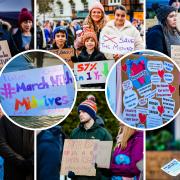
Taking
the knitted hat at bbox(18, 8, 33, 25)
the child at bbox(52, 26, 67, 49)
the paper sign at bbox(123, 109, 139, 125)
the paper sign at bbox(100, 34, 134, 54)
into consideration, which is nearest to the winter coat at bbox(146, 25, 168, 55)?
the paper sign at bbox(100, 34, 134, 54)

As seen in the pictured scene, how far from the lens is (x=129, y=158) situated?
4.66m

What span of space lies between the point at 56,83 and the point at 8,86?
33 cm

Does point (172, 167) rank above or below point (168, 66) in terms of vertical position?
below

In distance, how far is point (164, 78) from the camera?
462 centimetres

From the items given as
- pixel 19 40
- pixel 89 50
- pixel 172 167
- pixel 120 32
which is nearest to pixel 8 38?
pixel 19 40

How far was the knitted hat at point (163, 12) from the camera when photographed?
4.62 m

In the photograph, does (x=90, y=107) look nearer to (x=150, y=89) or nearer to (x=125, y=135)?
(x=125, y=135)

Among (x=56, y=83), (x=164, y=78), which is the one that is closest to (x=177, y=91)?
(x=164, y=78)

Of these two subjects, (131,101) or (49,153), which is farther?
(49,153)

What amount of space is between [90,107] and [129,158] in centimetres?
44

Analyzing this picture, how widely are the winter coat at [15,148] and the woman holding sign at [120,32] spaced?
2.65ft

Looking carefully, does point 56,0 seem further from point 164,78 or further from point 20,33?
point 164,78

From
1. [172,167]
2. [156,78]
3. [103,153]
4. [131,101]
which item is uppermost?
[156,78]

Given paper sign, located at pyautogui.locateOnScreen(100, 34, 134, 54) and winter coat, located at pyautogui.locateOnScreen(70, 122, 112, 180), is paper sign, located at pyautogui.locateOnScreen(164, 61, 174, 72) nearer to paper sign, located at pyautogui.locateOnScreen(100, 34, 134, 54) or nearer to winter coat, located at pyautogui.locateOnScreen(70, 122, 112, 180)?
paper sign, located at pyautogui.locateOnScreen(100, 34, 134, 54)
